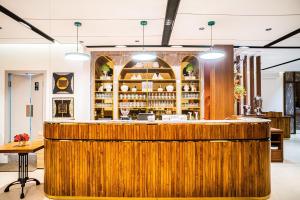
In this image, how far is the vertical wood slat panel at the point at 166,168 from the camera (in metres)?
3.67

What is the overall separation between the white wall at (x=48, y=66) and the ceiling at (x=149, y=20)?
0.58 meters

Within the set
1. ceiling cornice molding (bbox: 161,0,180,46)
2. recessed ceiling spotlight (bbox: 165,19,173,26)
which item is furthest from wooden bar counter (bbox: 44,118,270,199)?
recessed ceiling spotlight (bbox: 165,19,173,26)

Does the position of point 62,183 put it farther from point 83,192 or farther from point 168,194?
point 168,194

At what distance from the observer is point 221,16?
4504 mm

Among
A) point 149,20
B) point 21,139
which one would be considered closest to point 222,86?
point 149,20

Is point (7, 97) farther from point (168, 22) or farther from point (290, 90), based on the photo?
point (290, 90)

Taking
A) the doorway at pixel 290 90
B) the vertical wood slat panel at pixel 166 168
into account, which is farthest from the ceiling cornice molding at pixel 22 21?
the doorway at pixel 290 90

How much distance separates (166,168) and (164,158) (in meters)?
0.16

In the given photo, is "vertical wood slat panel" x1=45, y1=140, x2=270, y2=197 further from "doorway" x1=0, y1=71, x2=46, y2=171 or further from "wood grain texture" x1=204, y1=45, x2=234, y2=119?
"doorway" x1=0, y1=71, x2=46, y2=171

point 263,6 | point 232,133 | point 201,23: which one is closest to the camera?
point 232,133

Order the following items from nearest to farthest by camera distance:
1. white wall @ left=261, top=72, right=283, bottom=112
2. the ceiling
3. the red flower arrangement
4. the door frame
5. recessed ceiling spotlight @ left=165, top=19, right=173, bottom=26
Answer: the ceiling → the red flower arrangement → recessed ceiling spotlight @ left=165, top=19, right=173, bottom=26 → the door frame → white wall @ left=261, top=72, right=283, bottom=112

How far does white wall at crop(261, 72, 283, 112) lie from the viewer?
13.7 metres

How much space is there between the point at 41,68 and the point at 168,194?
5271 millimetres

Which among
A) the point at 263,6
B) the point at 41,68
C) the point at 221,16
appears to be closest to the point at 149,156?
the point at 221,16
